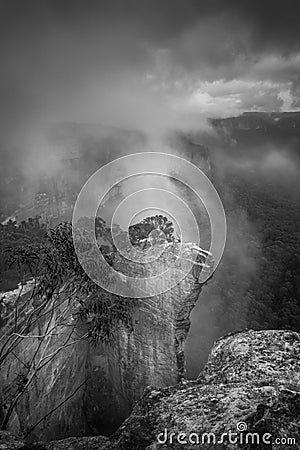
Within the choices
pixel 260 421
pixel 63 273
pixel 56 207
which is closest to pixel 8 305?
pixel 63 273

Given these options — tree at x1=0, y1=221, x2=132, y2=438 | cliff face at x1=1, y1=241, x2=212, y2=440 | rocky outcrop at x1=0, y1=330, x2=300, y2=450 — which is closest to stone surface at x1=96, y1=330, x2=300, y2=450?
rocky outcrop at x1=0, y1=330, x2=300, y2=450

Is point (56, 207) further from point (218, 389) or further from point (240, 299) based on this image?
point (218, 389)

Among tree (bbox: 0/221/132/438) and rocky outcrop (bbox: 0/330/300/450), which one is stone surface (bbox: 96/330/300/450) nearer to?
rocky outcrop (bbox: 0/330/300/450)

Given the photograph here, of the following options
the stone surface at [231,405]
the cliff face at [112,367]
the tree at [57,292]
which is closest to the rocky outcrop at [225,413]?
the stone surface at [231,405]

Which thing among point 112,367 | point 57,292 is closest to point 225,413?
point 57,292

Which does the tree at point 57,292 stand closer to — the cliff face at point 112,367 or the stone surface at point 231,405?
the cliff face at point 112,367

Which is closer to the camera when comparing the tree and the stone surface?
the stone surface
